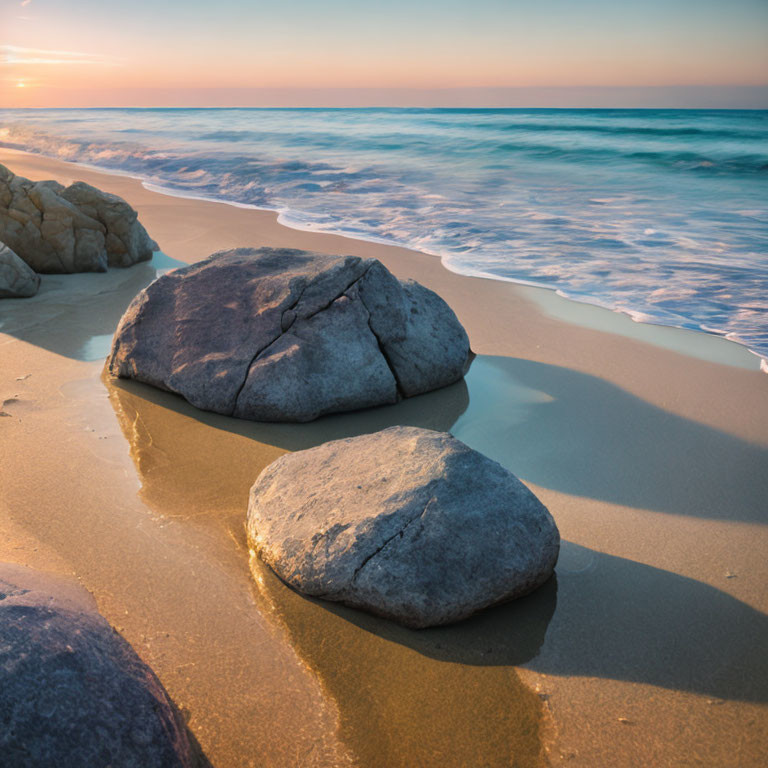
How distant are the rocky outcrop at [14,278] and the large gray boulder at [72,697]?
4.44 metres

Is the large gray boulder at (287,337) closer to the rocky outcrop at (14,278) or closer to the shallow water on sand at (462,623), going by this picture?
the shallow water on sand at (462,623)

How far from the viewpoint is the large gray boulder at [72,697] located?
1280mm

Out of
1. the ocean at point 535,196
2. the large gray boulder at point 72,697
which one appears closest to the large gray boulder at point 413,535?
the large gray boulder at point 72,697

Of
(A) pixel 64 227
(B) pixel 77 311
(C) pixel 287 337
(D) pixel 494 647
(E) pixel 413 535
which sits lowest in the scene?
(D) pixel 494 647

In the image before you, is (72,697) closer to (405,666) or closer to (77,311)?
(405,666)

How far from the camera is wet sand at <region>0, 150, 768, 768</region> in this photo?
185 cm

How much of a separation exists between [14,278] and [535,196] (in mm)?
9686

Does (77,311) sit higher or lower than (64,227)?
lower

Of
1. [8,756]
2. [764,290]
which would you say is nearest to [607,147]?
[764,290]

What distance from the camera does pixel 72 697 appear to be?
1382 millimetres

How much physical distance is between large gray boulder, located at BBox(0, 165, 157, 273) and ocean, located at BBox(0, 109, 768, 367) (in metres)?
2.92

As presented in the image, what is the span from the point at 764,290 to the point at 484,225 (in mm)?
3905

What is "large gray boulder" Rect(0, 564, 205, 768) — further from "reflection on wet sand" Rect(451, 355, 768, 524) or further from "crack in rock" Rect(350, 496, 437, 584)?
"reflection on wet sand" Rect(451, 355, 768, 524)

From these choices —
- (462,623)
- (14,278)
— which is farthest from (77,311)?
(462,623)
